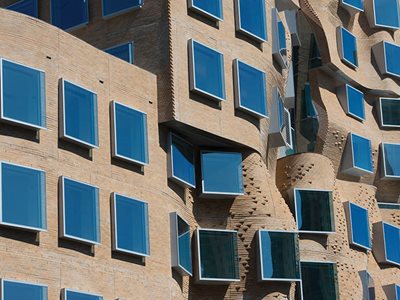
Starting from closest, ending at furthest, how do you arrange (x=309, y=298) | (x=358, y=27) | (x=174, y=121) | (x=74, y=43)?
(x=74, y=43) → (x=174, y=121) → (x=309, y=298) → (x=358, y=27)

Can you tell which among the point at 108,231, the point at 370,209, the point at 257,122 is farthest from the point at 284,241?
the point at 370,209

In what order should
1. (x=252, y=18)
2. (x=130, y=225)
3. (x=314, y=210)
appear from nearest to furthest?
(x=130, y=225)
(x=252, y=18)
(x=314, y=210)

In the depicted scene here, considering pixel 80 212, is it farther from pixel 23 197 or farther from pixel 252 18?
pixel 252 18

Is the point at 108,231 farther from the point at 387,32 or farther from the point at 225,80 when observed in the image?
the point at 387,32

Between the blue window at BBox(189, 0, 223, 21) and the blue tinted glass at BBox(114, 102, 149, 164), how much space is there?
4290 mm

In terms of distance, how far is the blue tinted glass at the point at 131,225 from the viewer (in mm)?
34406

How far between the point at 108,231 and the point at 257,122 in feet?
26.2

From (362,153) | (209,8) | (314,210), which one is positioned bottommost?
(314,210)

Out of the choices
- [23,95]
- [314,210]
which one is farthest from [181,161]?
[314,210]

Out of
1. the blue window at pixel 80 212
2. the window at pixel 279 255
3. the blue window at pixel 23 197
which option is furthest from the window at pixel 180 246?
the blue window at pixel 23 197

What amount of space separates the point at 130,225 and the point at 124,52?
19.6ft

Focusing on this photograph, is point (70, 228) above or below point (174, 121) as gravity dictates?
below

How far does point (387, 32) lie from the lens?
54500mm

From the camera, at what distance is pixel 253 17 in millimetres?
41500
